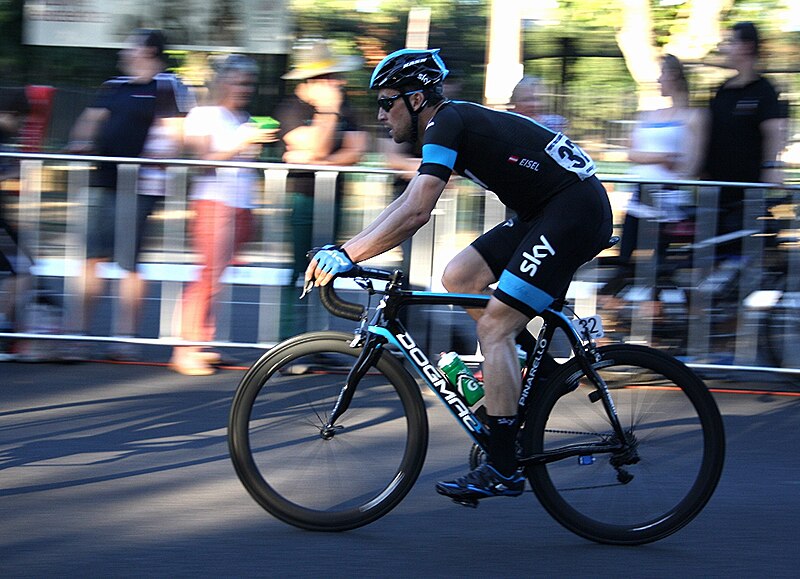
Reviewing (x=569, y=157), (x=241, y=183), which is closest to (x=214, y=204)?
(x=241, y=183)

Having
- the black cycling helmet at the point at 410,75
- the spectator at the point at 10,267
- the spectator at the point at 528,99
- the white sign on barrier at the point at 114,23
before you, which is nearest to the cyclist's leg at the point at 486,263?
the black cycling helmet at the point at 410,75

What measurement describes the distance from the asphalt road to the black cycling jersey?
1328mm

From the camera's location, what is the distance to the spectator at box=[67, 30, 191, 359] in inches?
298

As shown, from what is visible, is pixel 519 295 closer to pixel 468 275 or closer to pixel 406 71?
pixel 468 275

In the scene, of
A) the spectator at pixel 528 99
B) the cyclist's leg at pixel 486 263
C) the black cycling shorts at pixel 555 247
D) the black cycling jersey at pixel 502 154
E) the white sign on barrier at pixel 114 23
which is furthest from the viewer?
the white sign on barrier at pixel 114 23

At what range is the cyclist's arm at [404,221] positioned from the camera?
436 cm

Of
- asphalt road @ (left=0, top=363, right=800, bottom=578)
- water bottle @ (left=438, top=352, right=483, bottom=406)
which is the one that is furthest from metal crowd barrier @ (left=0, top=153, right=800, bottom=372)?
water bottle @ (left=438, top=352, right=483, bottom=406)

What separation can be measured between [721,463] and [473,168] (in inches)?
57.8

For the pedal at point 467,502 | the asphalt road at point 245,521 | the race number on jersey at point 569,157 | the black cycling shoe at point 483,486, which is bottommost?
the asphalt road at point 245,521

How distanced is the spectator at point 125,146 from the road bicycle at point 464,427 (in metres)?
3.19

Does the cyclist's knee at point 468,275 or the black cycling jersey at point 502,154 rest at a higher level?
the black cycling jersey at point 502,154

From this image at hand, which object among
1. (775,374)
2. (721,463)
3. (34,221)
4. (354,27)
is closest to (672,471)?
(721,463)

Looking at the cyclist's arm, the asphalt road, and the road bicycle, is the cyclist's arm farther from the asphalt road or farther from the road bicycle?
the asphalt road

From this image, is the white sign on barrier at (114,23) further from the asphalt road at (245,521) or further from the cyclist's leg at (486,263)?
the cyclist's leg at (486,263)
